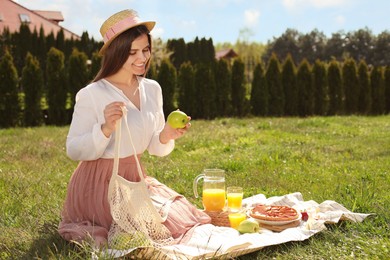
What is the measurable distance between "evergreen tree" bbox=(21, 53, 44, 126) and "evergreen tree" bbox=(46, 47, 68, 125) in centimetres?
32

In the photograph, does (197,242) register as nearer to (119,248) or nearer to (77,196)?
(119,248)

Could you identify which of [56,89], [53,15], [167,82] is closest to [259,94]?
[167,82]

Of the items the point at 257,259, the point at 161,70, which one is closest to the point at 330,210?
the point at 257,259

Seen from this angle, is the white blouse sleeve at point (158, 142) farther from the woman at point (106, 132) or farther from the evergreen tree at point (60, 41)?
the evergreen tree at point (60, 41)

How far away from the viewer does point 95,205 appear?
3787mm

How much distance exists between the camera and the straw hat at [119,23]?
3713 mm

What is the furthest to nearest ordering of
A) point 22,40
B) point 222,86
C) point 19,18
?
1. point 19,18
2. point 22,40
3. point 222,86

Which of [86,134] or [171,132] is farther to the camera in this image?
[171,132]

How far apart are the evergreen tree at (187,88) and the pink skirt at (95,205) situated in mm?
11993

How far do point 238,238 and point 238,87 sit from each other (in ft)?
42.7

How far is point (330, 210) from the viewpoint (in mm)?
4363

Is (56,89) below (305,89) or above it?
below

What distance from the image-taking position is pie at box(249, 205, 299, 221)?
4086mm

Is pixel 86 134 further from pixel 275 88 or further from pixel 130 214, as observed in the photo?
pixel 275 88
